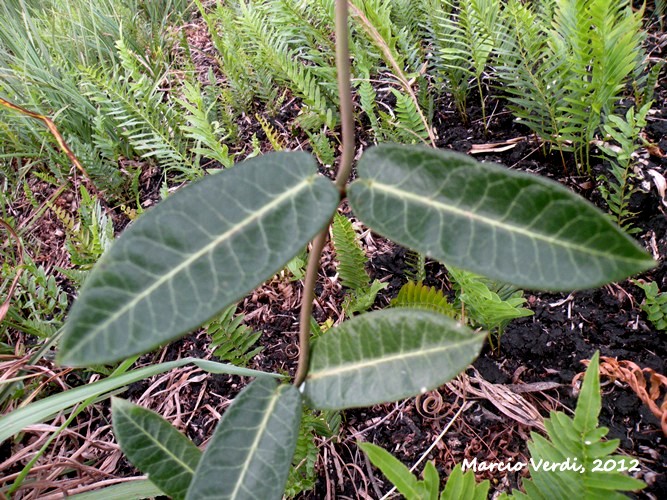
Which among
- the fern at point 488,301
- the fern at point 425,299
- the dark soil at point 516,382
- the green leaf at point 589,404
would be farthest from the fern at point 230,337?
the green leaf at point 589,404

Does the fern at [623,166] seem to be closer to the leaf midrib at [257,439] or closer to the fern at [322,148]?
the fern at [322,148]

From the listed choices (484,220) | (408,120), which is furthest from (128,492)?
(408,120)

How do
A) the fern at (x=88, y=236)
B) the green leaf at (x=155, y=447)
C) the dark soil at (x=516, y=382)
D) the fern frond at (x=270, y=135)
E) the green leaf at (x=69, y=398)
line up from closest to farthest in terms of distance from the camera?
the green leaf at (x=155, y=447) < the green leaf at (x=69, y=398) < the dark soil at (x=516, y=382) < the fern at (x=88, y=236) < the fern frond at (x=270, y=135)

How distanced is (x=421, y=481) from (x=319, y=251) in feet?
1.44

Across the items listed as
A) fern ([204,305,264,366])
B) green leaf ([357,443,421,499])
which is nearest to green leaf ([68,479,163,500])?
fern ([204,305,264,366])

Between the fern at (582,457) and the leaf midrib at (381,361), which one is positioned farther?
the fern at (582,457)

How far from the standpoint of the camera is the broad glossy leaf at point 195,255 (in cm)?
37

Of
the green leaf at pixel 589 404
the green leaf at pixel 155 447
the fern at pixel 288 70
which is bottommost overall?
the green leaf at pixel 589 404

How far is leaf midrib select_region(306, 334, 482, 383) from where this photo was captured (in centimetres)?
49

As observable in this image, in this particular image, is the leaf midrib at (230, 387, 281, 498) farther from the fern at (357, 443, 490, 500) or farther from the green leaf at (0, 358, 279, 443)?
the green leaf at (0, 358, 279, 443)

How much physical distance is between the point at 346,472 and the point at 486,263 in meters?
0.85

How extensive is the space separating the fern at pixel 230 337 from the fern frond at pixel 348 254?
260 millimetres

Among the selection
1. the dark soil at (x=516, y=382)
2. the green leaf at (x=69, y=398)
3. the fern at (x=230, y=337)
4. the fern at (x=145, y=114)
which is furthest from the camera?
the fern at (x=145, y=114)

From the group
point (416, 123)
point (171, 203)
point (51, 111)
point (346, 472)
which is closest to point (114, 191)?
point (51, 111)
